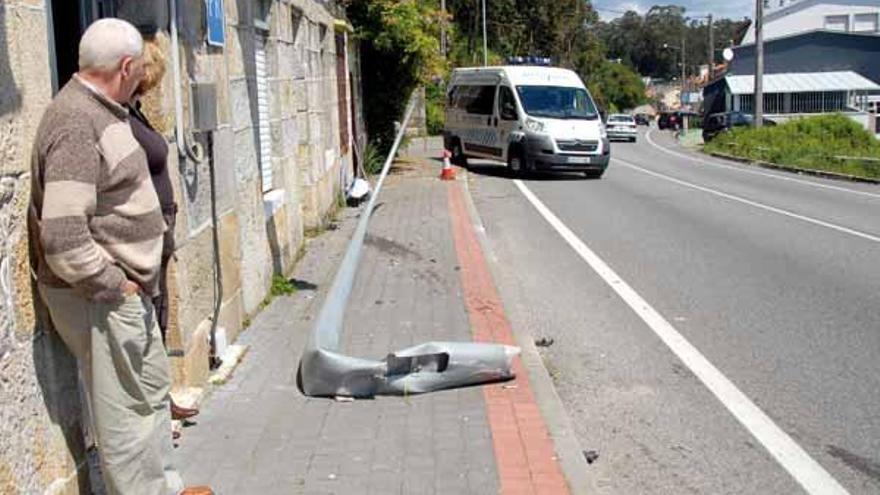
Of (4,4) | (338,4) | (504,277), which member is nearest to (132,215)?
(4,4)

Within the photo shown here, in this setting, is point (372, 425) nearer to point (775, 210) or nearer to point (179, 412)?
point (179, 412)

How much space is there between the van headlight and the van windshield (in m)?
0.28

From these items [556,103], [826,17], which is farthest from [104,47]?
[826,17]

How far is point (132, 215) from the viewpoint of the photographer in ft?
12.5

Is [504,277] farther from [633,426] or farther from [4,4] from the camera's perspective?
[4,4]

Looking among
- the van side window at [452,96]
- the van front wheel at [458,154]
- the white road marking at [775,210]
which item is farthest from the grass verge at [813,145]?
the van side window at [452,96]

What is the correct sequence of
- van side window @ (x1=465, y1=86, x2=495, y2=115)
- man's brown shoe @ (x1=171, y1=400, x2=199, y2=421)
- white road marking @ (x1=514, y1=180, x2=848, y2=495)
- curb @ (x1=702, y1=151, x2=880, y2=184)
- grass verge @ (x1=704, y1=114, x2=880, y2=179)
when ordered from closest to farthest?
1. white road marking @ (x1=514, y1=180, x2=848, y2=495)
2. man's brown shoe @ (x1=171, y1=400, x2=199, y2=421)
3. curb @ (x1=702, y1=151, x2=880, y2=184)
4. van side window @ (x1=465, y1=86, x2=495, y2=115)
5. grass verge @ (x1=704, y1=114, x2=880, y2=179)

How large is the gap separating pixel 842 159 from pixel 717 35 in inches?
5408

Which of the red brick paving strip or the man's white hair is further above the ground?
the man's white hair

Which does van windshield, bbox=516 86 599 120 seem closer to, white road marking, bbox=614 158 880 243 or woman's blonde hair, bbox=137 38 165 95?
white road marking, bbox=614 158 880 243

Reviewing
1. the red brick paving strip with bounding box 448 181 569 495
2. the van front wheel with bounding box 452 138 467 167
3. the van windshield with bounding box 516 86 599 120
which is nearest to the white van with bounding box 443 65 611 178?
the van windshield with bounding box 516 86 599 120

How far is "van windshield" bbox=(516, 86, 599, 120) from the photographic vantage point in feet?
76.6

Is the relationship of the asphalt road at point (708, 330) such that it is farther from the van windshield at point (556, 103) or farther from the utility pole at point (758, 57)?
the utility pole at point (758, 57)

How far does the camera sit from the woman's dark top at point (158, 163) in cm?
458
